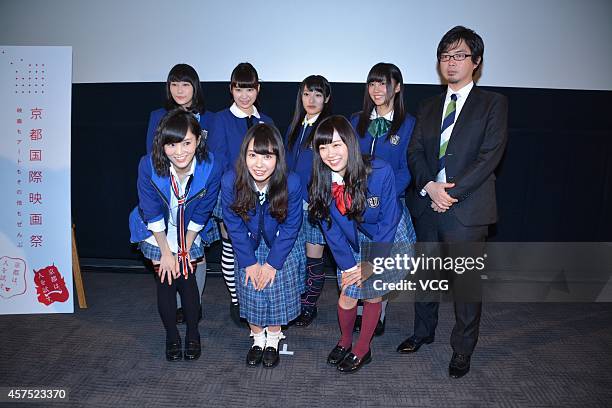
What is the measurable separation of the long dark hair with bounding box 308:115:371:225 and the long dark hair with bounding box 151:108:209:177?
58 centimetres

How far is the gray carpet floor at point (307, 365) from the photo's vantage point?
6.07 ft

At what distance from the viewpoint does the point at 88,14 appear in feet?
10.5

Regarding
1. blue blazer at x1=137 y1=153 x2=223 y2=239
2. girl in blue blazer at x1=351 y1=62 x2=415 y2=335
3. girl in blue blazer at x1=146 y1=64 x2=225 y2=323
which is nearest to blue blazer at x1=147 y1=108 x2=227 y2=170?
girl in blue blazer at x1=146 y1=64 x2=225 y2=323

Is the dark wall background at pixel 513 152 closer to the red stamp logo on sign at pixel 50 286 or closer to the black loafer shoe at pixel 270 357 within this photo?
the red stamp logo on sign at pixel 50 286

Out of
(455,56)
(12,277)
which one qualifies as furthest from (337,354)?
(12,277)

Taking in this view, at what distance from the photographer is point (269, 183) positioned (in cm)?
199

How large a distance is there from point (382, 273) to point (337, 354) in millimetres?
458

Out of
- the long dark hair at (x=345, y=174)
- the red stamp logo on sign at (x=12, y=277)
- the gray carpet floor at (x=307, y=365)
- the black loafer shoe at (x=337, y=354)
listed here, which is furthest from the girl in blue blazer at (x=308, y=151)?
the red stamp logo on sign at (x=12, y=277)

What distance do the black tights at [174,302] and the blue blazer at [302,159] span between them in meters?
0.69

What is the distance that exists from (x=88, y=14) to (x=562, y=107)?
3438 millimetres

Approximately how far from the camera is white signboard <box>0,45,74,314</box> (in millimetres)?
2391

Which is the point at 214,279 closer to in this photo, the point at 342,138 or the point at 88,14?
the point at 342,138

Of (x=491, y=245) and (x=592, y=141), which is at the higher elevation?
(x=592, y=141)

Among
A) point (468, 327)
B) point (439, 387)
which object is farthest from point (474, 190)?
point (439, 387)
